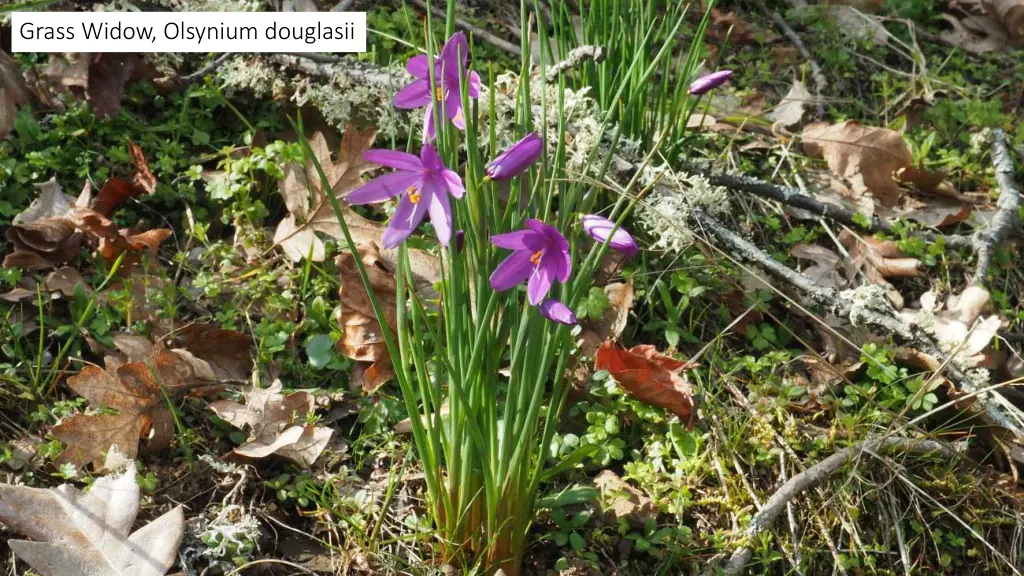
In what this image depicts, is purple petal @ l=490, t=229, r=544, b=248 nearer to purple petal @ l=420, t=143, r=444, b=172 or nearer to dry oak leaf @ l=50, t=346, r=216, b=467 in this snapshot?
purple petal @ l=420, t=143, r=444, b=172

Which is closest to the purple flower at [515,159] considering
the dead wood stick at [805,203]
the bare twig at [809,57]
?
the dead wood stick at [805,203]

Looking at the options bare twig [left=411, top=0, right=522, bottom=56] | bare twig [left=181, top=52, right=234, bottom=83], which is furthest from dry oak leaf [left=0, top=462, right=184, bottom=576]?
bare twig [left=411, top=0, right=522, bottom=56]

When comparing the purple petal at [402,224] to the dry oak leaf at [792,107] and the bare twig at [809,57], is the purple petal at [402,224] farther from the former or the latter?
the bare twig at [809,57]

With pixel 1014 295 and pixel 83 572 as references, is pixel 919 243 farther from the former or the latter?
pixel 83 572

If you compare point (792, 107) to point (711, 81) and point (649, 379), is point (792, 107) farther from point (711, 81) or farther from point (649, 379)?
point (649, 379)

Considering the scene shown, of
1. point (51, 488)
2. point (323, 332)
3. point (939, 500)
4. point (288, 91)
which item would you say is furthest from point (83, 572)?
point (939, 500)

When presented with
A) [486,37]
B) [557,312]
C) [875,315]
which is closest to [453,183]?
[557,312]
